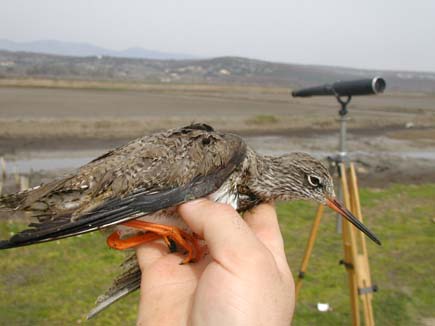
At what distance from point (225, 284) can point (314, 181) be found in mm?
2544

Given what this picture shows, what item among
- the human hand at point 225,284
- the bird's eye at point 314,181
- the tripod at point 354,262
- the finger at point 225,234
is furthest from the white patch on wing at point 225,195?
the tripod at point 354,262

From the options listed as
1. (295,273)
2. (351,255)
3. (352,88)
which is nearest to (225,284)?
(351,255)

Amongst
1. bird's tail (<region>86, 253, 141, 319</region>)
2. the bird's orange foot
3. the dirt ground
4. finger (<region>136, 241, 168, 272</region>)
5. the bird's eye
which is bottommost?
the dirt ground

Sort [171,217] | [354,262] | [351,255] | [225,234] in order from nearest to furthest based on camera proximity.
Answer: [225,234] → [171,217] → [354,262] → [351,255]

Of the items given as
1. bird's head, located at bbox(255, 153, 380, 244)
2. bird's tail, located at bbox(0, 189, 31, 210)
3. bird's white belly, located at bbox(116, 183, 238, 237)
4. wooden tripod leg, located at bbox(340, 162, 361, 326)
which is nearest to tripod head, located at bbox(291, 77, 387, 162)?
wooden tripod leg, located at bbox(340, 162, 361, 326)

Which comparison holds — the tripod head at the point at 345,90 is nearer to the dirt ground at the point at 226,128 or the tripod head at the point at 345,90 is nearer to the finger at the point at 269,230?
the finger at the point at 269,230

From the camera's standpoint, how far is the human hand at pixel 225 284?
305 centimetres

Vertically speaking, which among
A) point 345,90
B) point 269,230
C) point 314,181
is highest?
point 345,90

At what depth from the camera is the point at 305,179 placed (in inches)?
208

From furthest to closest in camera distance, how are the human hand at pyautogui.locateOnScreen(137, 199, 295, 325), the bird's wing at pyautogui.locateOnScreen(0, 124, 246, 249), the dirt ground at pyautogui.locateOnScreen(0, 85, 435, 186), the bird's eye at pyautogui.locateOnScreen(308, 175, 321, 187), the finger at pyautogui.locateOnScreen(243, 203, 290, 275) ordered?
the dirt ground at pyautogui.locateOnScreen(0, 85, 435, 186) → the bird's eye at pyautogui.locateOnScreen(308, 175, 321, 187) → the finger at pyautogui.locateOnScreen(243, 203, 290, 275) → the bird's wing at pyautogui.locateOnScreen(0, 124, 246, 249) → the human hand at pyautogui.locateOnScreen(137, 199, 295, 325)

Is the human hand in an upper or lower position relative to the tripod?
upper

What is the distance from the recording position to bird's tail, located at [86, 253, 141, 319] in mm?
4223

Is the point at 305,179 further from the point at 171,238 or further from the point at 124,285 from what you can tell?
the point at 124,285

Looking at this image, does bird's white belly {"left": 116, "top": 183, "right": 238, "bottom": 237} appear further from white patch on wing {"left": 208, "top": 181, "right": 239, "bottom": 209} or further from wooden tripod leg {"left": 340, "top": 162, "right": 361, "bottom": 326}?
wooden tripod leg {"left": 340, "top": 162, "right": 361, "bottom": 326}
